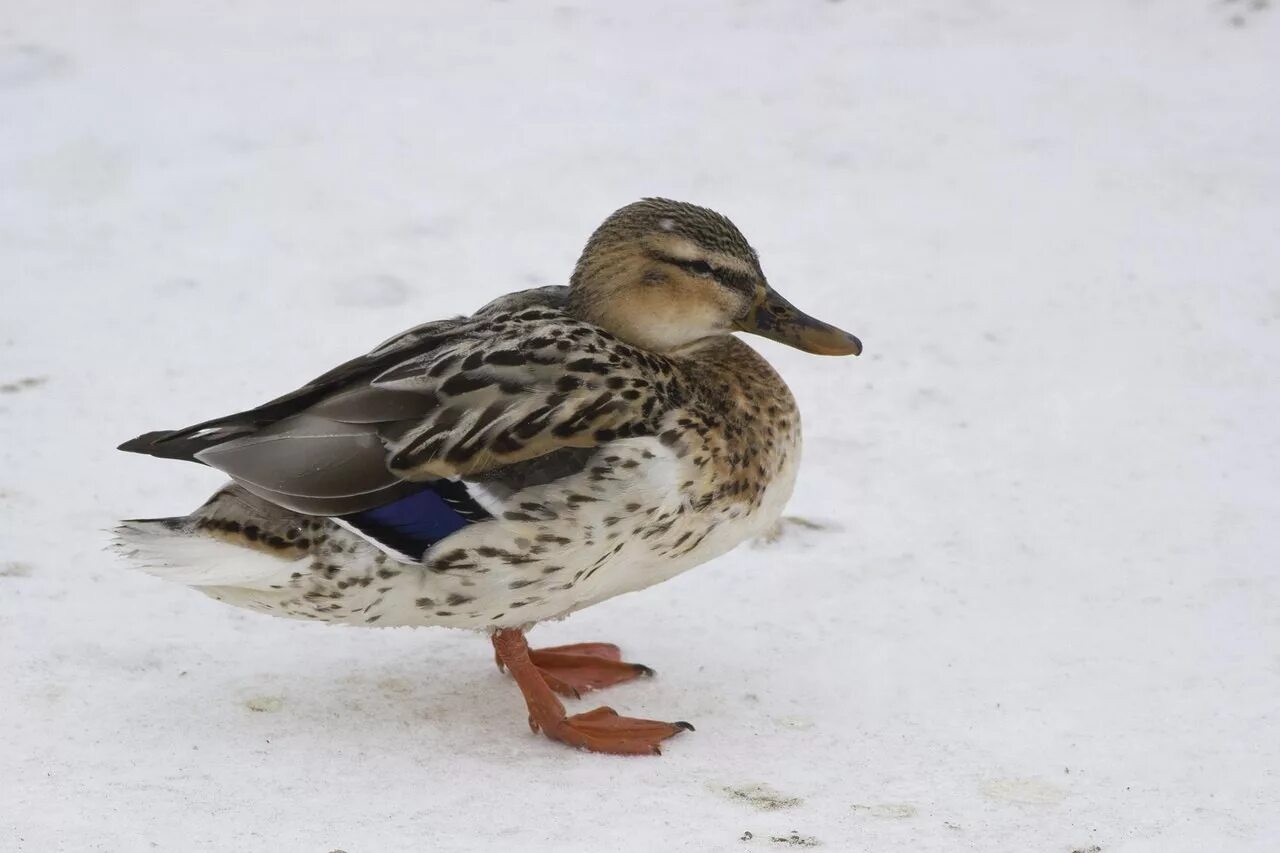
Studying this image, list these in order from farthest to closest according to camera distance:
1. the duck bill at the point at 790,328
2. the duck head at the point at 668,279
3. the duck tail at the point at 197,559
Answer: the duck bill at the point at 790,328 → the duck head at the point at 668,279 → the duck tail at the point at 197,559

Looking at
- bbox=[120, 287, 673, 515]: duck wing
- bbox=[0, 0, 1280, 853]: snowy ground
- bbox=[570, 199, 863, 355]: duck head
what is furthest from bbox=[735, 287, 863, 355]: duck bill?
bbox=[0, 0, 1280, 853]: snowy ground

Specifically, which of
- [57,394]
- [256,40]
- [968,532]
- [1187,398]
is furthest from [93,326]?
[1187,398]

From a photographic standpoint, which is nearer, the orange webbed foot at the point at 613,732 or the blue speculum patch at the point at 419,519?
the blue speculum patch at the point at 419,519

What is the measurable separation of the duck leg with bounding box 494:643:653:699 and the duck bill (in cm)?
86

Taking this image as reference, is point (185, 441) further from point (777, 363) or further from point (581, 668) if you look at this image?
point (777, 363)

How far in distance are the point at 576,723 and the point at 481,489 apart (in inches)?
23.5

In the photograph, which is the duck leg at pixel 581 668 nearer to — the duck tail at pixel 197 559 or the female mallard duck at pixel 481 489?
the female mallard duck at pixel 481 489

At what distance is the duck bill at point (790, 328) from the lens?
14.0 ft

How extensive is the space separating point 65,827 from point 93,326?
289 cm

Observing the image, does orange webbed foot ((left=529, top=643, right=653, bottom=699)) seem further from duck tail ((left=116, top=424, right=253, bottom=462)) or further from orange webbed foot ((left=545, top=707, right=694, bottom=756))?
duck tail ((left=116, top=424, right=253, bottom=462))

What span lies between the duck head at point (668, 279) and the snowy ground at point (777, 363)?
0.78 meters

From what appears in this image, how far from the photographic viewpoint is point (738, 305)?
4238 mm

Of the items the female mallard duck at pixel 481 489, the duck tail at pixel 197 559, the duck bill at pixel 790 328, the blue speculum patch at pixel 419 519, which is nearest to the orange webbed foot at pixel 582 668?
the female mallard duck at pixel 481 489

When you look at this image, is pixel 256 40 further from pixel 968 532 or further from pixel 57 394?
pixel 968 532
